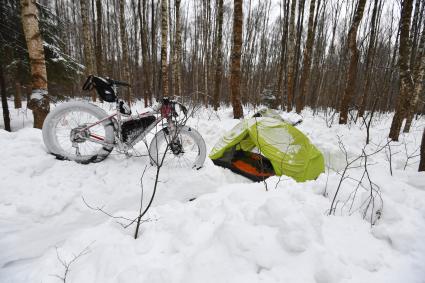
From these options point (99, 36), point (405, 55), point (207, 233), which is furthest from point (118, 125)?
point (99, 36)

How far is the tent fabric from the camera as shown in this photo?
359 centimetres

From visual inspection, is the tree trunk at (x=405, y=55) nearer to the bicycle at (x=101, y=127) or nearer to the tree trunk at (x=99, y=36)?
the bicycle at (x=101, y=127)

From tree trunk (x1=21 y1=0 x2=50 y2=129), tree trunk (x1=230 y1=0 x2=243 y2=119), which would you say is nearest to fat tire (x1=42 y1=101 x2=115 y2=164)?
tree trunk (x1=21 y1=0 x2=50 y2=129)

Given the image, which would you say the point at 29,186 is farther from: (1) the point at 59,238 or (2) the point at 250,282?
(2) the point at 250,282

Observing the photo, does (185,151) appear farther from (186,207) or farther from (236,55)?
(236,55)

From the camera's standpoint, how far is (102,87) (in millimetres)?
3023

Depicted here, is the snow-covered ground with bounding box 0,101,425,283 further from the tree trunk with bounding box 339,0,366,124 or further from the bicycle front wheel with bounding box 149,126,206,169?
the tree trunk with bounding box 339,0,366,124


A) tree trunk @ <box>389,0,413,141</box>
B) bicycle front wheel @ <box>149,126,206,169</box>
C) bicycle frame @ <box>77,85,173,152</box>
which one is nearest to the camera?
bicycle frame @ <box>77,85,173,152</box>

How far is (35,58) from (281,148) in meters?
4.44

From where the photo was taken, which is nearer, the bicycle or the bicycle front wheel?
the bicycle

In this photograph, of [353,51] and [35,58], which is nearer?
[35,58]

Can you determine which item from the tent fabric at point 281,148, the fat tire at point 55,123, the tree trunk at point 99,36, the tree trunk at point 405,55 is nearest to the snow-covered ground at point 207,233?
the fat tire at point 55,123

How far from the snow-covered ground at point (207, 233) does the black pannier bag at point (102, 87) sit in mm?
1054

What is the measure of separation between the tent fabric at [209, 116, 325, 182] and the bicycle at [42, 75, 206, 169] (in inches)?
34.3
